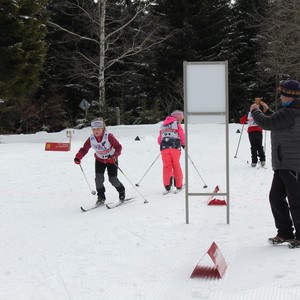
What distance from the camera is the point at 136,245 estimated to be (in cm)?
583

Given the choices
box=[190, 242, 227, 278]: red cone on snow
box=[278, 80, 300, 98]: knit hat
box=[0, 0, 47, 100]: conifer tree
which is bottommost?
box=[190, 242, 227, 278]: red cone on snow

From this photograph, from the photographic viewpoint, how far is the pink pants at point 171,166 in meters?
9.96

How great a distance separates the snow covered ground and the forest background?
15023 millimetres

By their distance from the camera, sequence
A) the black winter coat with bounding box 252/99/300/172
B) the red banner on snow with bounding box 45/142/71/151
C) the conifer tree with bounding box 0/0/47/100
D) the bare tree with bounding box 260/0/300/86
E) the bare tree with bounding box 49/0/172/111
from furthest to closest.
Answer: the bare tree with bounding box 49/0/172/111
the bare tree with bounding box 260/0/300/86
the conifer tree with bounding box 0/0/47/100
the red banner on snow with bounding box 45/142/71/151
the black winter coat with bounding box 252/99/300/172

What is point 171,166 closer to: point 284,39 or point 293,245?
point 293,245

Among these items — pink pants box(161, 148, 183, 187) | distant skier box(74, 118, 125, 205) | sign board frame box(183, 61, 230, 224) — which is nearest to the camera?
sign board frame box(183, 61, 230, 224)

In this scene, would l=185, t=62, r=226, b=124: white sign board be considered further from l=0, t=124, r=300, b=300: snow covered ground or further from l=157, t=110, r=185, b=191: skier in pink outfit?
l=157, t=110, r=185, b=191: skier in pink outfit

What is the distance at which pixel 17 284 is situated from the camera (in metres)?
4.53

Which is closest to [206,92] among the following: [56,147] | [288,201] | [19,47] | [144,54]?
[288,201]

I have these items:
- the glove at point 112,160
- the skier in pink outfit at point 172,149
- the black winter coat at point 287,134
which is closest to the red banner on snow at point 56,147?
the skier in pink outfit at point 172,149

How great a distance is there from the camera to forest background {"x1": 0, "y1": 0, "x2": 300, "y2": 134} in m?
27.1

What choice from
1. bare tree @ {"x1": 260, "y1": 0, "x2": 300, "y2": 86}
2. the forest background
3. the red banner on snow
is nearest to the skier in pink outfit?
the red banner on snow

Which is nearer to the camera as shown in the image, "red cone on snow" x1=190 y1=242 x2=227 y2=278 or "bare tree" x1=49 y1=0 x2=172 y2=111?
"red cone on snow" x1=190 y1=242 x2=227 y2=278

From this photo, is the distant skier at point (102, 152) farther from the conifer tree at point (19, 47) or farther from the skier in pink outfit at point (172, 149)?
the conifer tree at point (19, 47)
